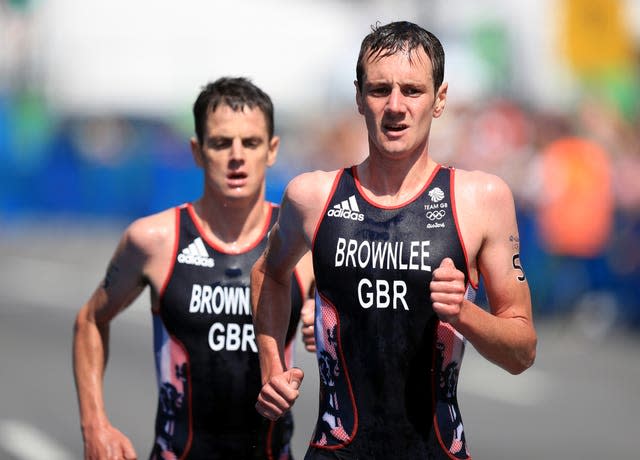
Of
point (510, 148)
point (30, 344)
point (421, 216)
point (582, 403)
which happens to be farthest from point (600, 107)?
point (421, 216)

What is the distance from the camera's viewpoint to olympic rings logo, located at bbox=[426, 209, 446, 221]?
4.68 meters

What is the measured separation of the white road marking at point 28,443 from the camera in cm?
1020

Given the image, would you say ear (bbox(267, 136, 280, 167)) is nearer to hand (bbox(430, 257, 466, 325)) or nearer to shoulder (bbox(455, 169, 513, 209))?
shoulder (bbox(455, 169, 513, 209))

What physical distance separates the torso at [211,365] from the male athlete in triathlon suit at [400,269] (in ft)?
3.58

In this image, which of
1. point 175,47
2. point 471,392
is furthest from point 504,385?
point 175,47

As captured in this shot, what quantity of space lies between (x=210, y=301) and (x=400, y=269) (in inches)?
58.3

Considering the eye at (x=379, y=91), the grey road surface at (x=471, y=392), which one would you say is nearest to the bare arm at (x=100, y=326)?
the eye at (x=379, y=91)

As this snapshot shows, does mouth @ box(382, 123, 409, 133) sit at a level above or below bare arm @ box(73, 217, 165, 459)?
above

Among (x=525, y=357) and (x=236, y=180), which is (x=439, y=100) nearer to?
(x=525, y=357)

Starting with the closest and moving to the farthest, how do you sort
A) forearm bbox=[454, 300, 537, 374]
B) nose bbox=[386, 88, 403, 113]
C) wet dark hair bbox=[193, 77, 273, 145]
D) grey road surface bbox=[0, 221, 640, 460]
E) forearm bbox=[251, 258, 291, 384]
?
1. forearm bbox=[454, 300, 537, 374]
2. nose bbox=[386, 88, 403, 113]
3. forearm bbox=[251, 258, 291, 384]
4. wet dark hair bbox=[193, 77, 273, 145]
5. grey road surface bbox=[0, 221, 640, 460]

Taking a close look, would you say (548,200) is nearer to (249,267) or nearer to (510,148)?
(510,148)

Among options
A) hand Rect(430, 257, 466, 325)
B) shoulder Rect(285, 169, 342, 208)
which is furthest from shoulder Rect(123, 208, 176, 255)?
hand Rect(430, 257, 466, 325)

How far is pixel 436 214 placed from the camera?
468 centimetres

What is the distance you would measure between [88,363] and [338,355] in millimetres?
1598
